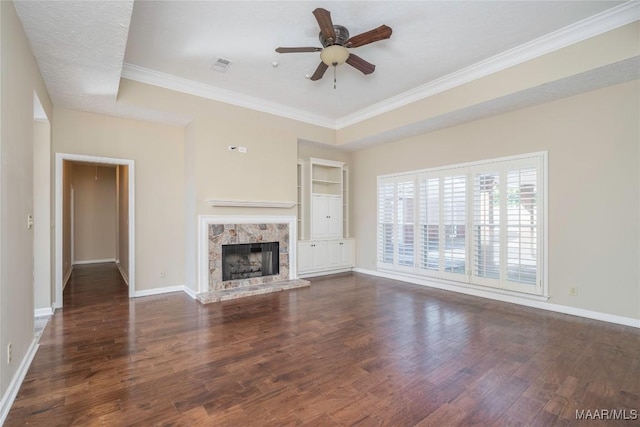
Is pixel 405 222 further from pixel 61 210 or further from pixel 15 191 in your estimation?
pixel 61 210

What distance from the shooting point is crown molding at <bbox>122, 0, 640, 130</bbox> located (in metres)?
3.19

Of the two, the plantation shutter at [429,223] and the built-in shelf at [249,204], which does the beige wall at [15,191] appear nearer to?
the built-in shelf at [249,204]

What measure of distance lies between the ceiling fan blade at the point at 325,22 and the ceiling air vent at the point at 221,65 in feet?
5.26

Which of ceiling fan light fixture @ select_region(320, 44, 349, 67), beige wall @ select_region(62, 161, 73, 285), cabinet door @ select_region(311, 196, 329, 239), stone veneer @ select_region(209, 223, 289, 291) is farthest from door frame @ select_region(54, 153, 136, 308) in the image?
ceiling fan light fixture @ select_region(320, 44, 349, 67)

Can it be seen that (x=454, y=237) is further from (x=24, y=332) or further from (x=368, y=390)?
(x=24, y=332)

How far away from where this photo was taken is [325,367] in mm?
2652

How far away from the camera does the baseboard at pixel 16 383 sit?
1983 millimetres

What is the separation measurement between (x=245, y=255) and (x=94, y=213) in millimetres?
5753

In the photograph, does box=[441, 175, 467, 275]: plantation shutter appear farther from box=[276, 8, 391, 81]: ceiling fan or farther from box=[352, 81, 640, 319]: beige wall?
box=[276, 8, 391, 81]: ceiling fan

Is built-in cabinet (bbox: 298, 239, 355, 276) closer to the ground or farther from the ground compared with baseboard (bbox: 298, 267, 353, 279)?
farther from the ground

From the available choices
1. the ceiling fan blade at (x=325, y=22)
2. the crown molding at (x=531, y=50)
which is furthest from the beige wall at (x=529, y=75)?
the ceiling fan blade at (x=325, y=22)

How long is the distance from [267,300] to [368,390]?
2699 millimetres

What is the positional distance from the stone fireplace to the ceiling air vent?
2.20 meters

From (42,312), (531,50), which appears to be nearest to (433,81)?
(531,50)
